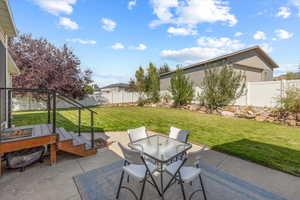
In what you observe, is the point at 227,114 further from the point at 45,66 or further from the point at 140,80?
the point at 45,66

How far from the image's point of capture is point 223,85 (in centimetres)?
969

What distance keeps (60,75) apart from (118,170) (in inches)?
438

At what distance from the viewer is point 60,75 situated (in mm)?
11125

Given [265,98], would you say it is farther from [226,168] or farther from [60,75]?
[60,75]

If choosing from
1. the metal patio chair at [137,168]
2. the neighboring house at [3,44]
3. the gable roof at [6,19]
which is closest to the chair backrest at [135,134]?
the metal patio chair at [137,168]

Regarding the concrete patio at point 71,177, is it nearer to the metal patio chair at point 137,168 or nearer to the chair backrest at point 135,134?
the chair backrest at point 135,134

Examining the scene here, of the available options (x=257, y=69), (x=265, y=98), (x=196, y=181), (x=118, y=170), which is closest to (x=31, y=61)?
(x=118, y=170)

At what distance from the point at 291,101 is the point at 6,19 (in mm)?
12100

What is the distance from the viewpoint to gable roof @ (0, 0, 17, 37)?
339 centimetres

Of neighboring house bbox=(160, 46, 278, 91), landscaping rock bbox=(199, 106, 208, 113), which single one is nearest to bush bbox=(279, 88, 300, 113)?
landscaping rock bbox=(199, 106, 208, 113)

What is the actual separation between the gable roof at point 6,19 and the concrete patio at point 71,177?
12.9 feet

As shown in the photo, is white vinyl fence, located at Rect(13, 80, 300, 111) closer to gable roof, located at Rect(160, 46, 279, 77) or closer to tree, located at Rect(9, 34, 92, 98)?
tree, located at Rect(9, 34, 92, 98)

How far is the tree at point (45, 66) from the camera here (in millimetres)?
10266

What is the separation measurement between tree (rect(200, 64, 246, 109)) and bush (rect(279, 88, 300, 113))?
2.49 meters
